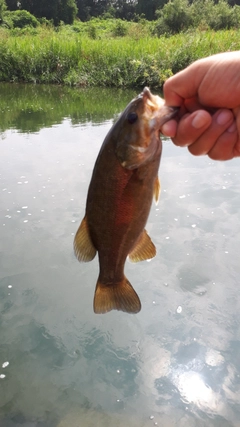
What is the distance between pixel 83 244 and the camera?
71.2 inches

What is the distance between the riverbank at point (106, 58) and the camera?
13852mm

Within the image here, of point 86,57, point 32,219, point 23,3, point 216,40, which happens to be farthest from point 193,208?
point 23,3

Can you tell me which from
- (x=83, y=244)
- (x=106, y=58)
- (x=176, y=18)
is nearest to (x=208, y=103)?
(x=83, y=244)

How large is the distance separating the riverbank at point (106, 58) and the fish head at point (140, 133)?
41.0 feet

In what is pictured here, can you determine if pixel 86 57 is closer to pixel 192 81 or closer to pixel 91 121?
pixel 91 121

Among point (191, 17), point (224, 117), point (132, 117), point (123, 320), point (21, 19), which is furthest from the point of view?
point (21, 19)

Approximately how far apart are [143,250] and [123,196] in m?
0.37

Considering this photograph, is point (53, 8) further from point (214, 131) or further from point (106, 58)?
point (214, 131)

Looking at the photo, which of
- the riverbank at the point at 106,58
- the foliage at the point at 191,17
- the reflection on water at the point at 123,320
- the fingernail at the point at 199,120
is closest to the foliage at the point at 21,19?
the foliage at the point at 191,17

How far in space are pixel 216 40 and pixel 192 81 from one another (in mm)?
13421

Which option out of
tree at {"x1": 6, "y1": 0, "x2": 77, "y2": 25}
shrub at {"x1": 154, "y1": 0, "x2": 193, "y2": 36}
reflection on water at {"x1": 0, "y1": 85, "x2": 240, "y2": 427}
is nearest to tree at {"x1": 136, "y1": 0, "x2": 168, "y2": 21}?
tree at {"x1": 6, "y1": 0, "x2": 77, "y2": 25}

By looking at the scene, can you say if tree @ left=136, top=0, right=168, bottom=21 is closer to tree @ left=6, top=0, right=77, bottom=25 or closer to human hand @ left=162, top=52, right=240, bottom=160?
tree @ left=6, top=0, right=77, bottom=25

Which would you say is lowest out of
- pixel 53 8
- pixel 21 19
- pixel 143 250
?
pixel 21 19

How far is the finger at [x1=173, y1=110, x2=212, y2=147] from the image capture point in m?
1.74
